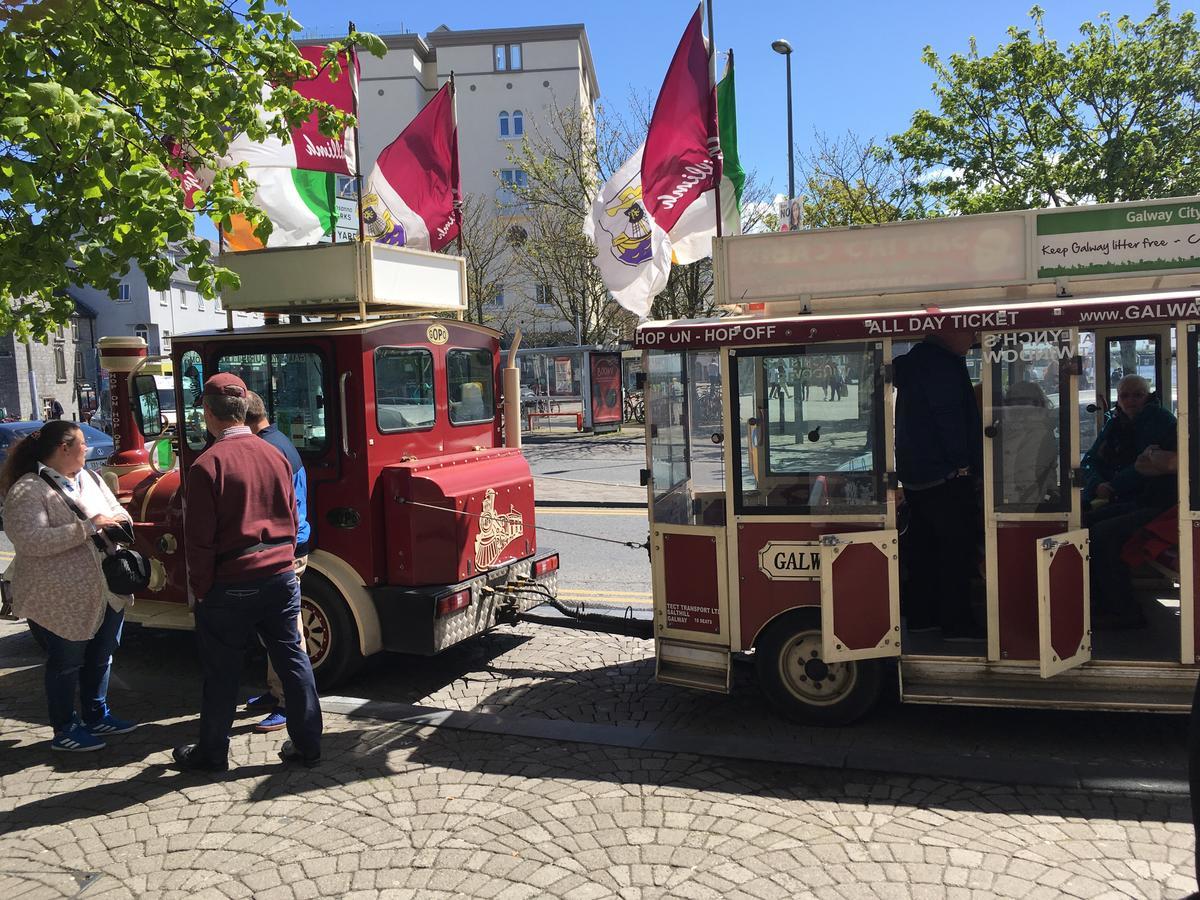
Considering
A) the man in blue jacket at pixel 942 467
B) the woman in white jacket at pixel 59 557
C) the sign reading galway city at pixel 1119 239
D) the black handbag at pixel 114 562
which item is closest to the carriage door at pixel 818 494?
the man in blue jacket at pixel 942 467

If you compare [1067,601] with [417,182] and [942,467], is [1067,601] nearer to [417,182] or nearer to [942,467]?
[942,467]

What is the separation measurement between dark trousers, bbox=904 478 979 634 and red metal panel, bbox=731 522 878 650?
Result: 65cm

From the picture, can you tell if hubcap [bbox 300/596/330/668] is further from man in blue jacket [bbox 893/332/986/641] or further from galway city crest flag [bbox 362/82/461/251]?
man in blue jacket [bbox 893/332/986/641]

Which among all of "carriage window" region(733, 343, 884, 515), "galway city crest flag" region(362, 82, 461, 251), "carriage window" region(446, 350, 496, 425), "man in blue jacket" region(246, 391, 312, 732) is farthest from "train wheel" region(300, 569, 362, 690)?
"galway city crest flag" region(362, 82, 461, 251)

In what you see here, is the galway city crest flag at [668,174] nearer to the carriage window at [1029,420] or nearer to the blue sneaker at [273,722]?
the carriage window at [1029,420]

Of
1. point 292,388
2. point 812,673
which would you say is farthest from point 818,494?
point 292,388

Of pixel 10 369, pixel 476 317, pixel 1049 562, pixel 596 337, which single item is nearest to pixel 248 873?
pixel 1049 562

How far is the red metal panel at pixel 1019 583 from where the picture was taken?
469 cm

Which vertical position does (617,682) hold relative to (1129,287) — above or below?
below

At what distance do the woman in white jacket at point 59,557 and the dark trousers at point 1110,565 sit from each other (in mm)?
5346

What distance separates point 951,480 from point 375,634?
3504 mm

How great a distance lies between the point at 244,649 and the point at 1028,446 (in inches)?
158

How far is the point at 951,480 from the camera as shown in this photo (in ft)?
16.4

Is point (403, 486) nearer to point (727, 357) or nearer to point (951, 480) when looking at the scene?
point (727, 357)
